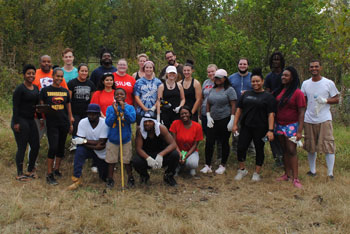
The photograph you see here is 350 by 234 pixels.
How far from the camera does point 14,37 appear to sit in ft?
48.5

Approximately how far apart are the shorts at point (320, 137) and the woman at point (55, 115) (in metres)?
4.11

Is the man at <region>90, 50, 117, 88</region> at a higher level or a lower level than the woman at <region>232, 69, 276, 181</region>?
higher

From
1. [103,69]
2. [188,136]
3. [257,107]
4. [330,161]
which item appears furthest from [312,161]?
[103,69]

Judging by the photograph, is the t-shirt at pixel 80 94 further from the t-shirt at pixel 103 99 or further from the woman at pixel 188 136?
the woman at pixel 188 136

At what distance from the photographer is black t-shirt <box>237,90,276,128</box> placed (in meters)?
5.62

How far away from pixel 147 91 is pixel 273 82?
2269 millimetres

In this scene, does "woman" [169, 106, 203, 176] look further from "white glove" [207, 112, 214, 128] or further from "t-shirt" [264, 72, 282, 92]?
"t-shirt" [264, 72, 282, 92]

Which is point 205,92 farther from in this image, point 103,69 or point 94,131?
point 94,131

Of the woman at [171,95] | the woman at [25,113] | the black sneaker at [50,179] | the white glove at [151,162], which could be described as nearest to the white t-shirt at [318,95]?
the woman at [171,95]

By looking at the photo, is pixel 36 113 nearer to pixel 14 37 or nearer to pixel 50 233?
pixel 50 233

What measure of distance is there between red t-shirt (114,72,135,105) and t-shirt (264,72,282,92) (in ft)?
8.13

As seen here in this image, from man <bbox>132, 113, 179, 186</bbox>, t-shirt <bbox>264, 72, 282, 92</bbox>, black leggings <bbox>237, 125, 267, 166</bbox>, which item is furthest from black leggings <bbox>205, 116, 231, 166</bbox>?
man <bbox>132, 113, 179, 186</bbox>

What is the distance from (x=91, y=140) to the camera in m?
5.66

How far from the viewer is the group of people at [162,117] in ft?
18.1
